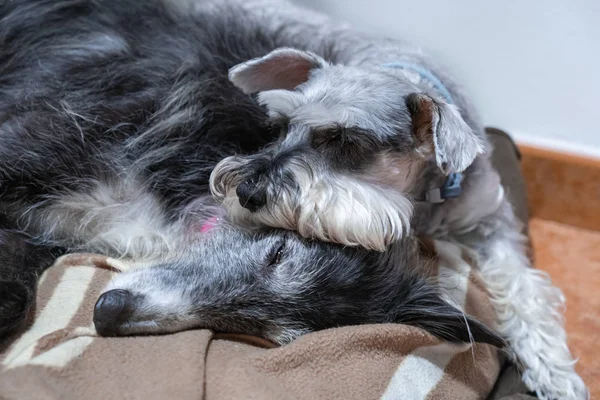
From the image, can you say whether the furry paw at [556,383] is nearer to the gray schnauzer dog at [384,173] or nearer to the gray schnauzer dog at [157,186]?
the gray schnauzer dog at [384,173]

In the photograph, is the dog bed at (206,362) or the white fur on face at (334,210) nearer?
the dog bed at (206,362)

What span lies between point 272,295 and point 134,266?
0.39 metres

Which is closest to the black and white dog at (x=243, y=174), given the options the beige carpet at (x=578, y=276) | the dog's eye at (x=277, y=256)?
the dog's eye at (x=277, y=256)

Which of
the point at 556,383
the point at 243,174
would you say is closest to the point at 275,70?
the point at 243,174

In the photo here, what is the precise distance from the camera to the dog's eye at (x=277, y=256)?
1473 mm

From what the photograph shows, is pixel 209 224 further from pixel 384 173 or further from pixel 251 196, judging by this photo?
pixel 384 173

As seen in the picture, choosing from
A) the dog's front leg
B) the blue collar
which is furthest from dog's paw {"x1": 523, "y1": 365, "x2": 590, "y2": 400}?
the blue collar

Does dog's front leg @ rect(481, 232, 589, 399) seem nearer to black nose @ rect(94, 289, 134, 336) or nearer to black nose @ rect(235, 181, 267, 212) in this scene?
black nose @ rect(235, 181, 267, 212)

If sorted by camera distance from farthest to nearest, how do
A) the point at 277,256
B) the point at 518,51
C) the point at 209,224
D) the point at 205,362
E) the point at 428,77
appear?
the point at 518,51 → the point at 428,77 → the point at 209,224 → the point at 277,256 → the point at 205,362

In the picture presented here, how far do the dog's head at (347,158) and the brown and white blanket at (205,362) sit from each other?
26 centimetres

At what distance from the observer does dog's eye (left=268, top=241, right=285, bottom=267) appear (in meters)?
1.47

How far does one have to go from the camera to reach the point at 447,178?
67.8 inches

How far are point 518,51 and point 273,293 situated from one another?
4.71ft

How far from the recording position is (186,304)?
139 centimetres
